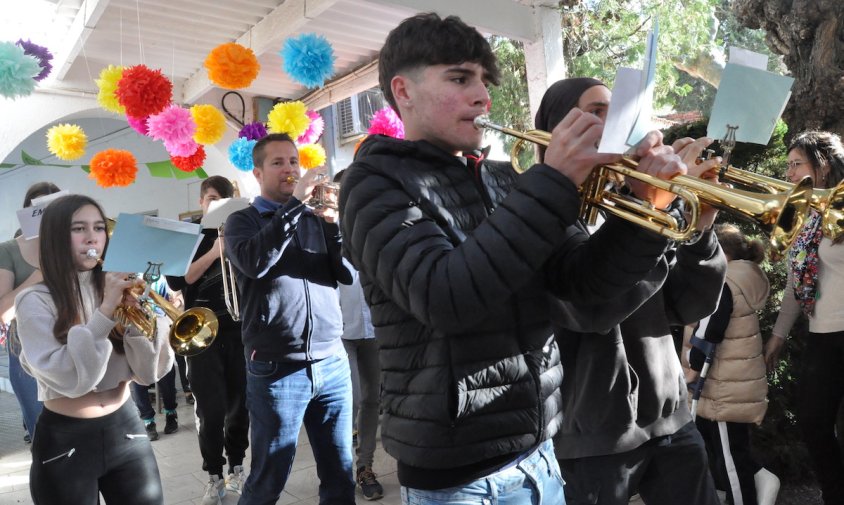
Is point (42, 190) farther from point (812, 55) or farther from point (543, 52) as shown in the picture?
point (812, 55)

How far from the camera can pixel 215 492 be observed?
14.0 ft

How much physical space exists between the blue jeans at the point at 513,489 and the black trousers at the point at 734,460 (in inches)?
87.0

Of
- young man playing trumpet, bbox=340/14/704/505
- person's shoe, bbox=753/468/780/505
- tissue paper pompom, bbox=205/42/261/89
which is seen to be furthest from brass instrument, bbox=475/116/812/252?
tissue paper pompom, bbox=205/42/261/89

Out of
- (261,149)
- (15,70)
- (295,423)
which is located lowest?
(295,423)

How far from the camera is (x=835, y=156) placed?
11.1 feet

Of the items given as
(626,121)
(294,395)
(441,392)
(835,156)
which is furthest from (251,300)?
(835,156)

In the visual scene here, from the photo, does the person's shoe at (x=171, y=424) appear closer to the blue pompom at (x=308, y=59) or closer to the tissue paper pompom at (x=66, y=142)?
the tissue paper pompom at (x=66, y=142)

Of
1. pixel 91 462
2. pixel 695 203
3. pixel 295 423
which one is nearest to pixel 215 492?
pixel 295 423

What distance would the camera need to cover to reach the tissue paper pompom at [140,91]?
5.17 metres

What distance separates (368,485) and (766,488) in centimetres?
234

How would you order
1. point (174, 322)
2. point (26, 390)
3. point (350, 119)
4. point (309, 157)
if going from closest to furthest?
1. point (174, 322)
2. point (26, 390)
3. point (309, 157)
4. point (350, 119)

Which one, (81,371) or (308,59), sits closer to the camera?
(81,371)

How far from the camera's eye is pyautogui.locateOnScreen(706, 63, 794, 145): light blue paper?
66.9 inches

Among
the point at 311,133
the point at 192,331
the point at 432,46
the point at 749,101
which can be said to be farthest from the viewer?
the point at 311,133
